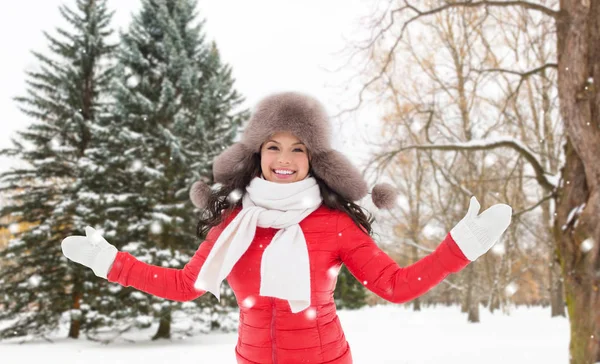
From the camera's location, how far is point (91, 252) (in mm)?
1938

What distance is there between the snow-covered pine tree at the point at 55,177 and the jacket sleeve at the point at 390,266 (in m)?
11.8

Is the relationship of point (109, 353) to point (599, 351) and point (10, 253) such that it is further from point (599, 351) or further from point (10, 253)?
point (599, 351)

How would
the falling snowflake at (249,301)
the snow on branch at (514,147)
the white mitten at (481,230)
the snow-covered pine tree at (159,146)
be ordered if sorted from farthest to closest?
the snow-covered pine tree at (159,146), the snow on branch at (514,147), the falling snowflake at (249,301), the white mitten at (481,230)

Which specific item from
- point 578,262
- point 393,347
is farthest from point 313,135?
point 393,347

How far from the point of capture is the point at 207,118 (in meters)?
13.2

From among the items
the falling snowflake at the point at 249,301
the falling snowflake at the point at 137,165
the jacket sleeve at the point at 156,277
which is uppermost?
the falling snowflake at the point at 137,165

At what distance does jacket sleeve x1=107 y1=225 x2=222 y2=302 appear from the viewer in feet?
6.38

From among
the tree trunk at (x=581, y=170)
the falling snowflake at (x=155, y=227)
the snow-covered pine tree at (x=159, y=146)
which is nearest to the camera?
the tree trunk at (x=581, y=170)

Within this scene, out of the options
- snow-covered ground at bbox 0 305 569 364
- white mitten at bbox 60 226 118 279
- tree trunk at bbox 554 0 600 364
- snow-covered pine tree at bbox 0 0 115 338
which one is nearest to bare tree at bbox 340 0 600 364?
tree trunk at bbox 554 0 600 364

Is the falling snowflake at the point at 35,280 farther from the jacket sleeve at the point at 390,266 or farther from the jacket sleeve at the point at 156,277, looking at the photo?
the jacket sleeve at the point at 390,266

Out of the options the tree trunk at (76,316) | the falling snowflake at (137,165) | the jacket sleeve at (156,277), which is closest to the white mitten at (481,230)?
the jacket sleeve at (156,277)

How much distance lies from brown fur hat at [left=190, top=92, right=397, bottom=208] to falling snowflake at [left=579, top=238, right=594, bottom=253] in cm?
293

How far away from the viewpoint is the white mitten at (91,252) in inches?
75.9

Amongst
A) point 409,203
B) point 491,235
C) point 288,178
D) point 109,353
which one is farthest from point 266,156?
point 409,203
